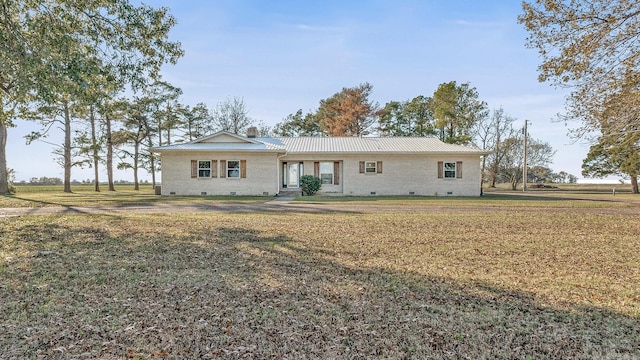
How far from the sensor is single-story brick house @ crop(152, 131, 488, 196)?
2052 centimetres

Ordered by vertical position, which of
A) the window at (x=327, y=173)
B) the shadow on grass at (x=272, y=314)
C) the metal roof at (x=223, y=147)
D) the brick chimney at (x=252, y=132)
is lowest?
the shadow on grass at (x=272, y=314)

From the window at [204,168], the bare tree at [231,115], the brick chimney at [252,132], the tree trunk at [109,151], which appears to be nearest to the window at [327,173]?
the brick chimney at [252,132]

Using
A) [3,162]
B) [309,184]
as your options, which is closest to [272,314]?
[309,184]

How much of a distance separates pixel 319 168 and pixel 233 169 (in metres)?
5.24

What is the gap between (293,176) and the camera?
75.0ft

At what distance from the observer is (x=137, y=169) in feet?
101

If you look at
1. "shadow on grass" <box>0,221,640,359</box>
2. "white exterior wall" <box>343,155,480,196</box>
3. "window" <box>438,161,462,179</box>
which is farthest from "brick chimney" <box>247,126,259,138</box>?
"shadow on grass" <box>0,221,640,359</box>

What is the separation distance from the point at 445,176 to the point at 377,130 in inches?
678

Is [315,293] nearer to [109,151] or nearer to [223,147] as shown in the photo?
[223,147]

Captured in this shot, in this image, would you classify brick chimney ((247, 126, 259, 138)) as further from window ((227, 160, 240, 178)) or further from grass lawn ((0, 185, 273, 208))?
grass lawn ((0, 185, 273, 208))

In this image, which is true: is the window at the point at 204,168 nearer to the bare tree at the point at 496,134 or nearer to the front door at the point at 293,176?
the front door at the point at 293,176

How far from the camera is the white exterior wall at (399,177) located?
21484 millimetres

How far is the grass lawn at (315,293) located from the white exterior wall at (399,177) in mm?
13476

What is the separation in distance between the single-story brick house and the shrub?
1.07 m
